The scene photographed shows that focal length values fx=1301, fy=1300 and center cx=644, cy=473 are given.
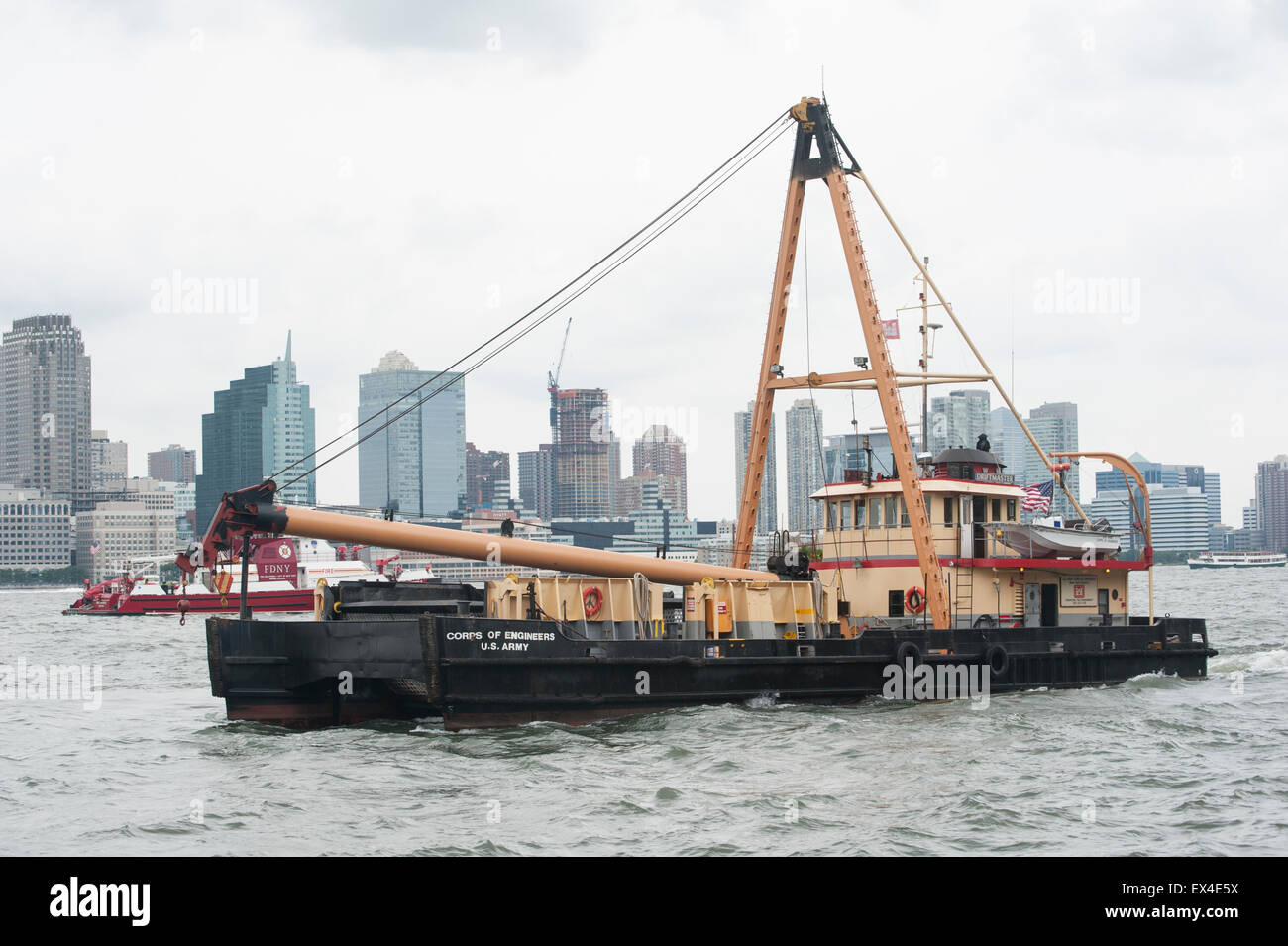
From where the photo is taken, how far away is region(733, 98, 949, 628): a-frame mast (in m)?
26.5

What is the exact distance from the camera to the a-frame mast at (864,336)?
86.9ft

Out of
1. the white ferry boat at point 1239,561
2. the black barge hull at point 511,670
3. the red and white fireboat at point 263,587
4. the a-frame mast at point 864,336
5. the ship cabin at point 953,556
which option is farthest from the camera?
the white ferry boat at point 1239,561

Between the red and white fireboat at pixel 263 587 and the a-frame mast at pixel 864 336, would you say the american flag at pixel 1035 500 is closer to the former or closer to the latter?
the a-frame mast at pixel 864 336

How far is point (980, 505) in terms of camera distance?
29.3m

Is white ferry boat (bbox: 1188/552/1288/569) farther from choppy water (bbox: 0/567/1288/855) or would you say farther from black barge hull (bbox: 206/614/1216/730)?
black barge hull (bbox: 206/614/1216/730)

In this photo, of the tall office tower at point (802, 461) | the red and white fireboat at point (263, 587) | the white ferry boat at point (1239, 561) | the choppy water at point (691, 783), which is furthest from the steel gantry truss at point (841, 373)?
the white ferry boat at point (1239, 561)

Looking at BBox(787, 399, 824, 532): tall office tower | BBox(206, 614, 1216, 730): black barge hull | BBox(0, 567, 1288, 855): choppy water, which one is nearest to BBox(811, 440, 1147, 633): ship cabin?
BBox(206, 614, 1216, 730): black barge hull

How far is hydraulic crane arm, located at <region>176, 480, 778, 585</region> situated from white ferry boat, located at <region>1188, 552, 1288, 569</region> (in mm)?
→ 183420

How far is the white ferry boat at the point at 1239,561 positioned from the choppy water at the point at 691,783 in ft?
582

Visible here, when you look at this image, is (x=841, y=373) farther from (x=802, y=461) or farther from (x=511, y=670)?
(x=802, y=461)

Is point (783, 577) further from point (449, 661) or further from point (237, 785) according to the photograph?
point (237, 785)

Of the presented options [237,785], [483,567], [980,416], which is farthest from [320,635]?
[483,567]
